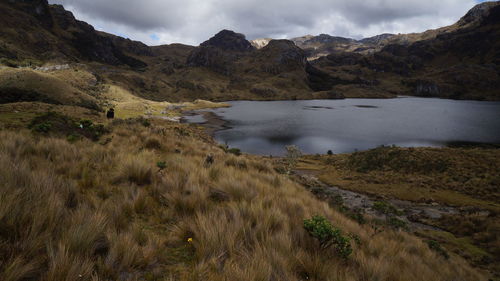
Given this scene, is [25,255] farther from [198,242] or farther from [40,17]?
[40,17]

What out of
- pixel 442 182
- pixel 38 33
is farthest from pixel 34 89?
pixel 38 33

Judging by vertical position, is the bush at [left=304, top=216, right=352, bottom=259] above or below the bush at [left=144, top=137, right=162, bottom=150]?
below

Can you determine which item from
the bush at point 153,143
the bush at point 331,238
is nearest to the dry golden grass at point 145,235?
the bush at point 331,238

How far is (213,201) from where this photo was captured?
5.12 meters

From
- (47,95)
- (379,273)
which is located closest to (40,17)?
(47,95)

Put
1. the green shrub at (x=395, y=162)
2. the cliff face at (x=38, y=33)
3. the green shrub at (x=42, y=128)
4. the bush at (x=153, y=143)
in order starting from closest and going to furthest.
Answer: the green shrub at (x=42, y=128), the bush at (x=153, y=143), the green shrub at (x=395, y=162), the cliff face at (x=38, y=33)

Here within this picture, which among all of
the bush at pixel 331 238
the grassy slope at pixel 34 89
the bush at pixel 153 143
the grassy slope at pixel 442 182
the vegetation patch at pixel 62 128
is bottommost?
the grassy slope at pixel 442 182

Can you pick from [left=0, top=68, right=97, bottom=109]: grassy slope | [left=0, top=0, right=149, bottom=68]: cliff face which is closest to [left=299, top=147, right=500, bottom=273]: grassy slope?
[left=0, top=68, right=97, bottom=109]: grassy slope

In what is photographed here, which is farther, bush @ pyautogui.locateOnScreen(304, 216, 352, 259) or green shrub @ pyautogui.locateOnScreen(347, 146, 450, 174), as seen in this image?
green shrub @ pyautogui.locateOnScreen(347, 146, 450, 174)

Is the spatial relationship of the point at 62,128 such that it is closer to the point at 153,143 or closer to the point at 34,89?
the point at 153,143

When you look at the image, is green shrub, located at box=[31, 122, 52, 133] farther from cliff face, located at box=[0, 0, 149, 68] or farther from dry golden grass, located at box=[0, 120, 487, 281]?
cliff face, located at box=[0, 0, 149, 68]

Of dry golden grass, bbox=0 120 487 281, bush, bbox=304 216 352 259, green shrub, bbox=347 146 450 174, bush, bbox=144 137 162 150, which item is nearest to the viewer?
dry golden grass, bbox=0 120 487 281

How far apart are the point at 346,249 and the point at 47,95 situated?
3330 cm

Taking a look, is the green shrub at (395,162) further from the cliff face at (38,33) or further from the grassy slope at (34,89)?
the cliff face at (38,33)
